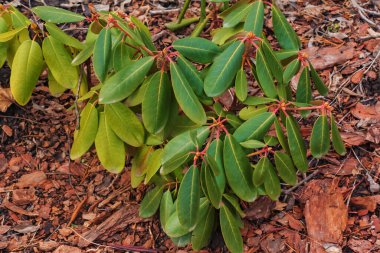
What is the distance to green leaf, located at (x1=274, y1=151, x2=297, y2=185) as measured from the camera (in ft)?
6.15

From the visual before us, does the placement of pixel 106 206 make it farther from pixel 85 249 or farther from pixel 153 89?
pixel 153 89

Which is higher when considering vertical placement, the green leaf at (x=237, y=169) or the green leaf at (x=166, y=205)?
the green leaf at (x=237, y=169)

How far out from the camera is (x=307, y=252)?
219 cm

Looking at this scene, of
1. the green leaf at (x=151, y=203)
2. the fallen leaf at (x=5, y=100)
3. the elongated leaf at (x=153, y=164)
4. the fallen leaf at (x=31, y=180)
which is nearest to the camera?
the elongated leaf at (x=153, y=164)

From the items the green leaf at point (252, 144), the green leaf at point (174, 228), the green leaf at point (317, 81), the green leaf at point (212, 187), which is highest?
the green leaf at point (317, 81)

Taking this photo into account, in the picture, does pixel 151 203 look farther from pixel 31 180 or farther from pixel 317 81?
pixel 317 81

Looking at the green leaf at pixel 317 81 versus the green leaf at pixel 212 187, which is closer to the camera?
the green leaf at pixel 212 187

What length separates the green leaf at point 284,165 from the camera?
1875mm

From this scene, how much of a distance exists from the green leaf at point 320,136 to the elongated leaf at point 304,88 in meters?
0.16

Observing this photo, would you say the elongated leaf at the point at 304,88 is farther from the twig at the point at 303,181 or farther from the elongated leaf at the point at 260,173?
the twig at the point at 303,181

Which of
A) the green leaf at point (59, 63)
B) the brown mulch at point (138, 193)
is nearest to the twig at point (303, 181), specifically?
Result: the brown mulch at point (138, 193)

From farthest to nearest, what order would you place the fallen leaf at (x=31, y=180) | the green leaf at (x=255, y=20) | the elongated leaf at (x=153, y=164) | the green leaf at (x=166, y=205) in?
the fallen leaf at (x=31, y=180)
the green leaf at (x=166, y=205)
the elongated leaf at (x=153, y=164)
the green leaf at (x=255, y=20)

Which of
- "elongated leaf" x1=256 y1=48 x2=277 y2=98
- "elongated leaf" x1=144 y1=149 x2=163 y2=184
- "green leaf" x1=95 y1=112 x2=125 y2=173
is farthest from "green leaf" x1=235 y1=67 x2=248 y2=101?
"green leaf" x1=95 y1=112 x2=125 y2=173

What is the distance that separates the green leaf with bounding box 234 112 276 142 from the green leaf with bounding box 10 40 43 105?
85 centimetres
